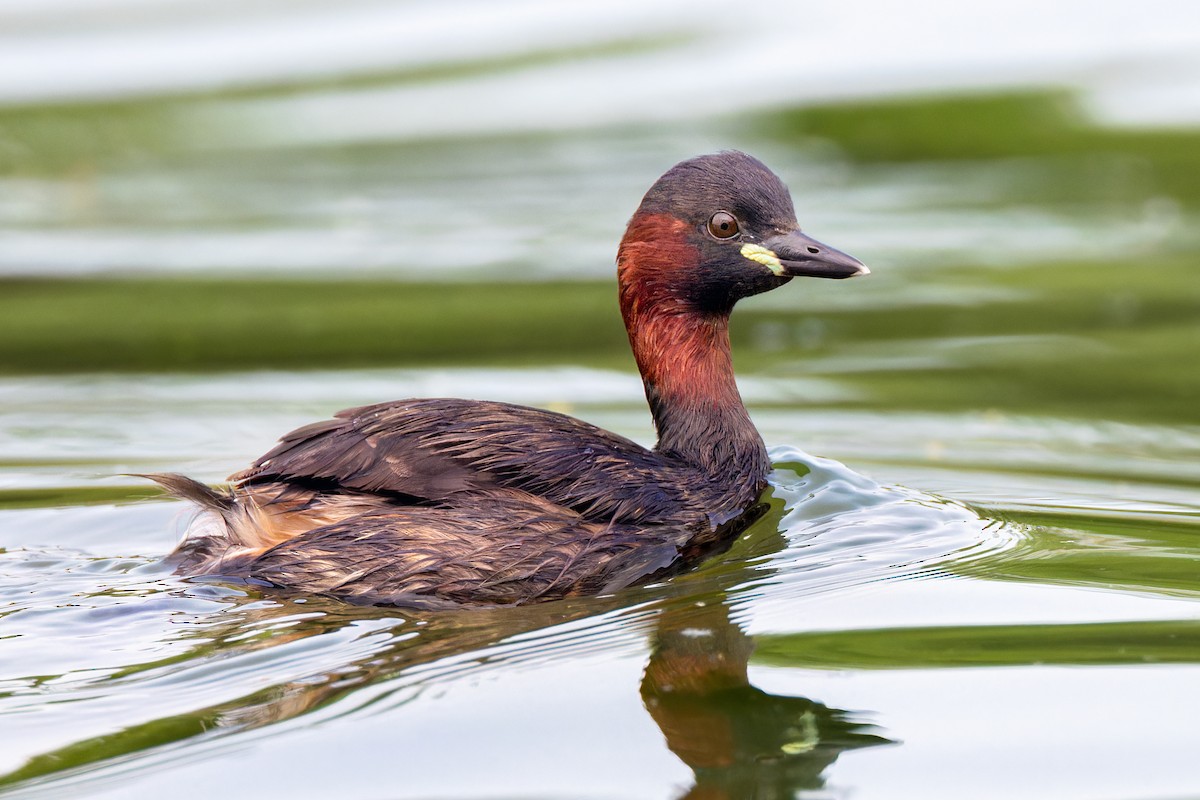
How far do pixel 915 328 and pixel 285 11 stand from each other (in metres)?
8.56

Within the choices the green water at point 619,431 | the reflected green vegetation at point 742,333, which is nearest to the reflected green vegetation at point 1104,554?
the green water at point 619,431

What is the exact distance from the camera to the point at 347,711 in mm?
4809

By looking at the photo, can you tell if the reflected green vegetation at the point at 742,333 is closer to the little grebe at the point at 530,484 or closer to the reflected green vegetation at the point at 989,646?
the little grebe at the point at 530,484

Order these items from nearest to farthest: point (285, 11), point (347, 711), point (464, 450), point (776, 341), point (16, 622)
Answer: point (347, 711) → point (16, 622) → point (464, 450) → point (776, 341) → point (285, 11)

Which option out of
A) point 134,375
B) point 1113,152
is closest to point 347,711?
point 134,375

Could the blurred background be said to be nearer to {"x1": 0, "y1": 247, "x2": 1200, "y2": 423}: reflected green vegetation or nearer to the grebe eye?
{"x1": 0, "y1": 247, "x2": 1200, "y2": 423}: reflected green vegetation

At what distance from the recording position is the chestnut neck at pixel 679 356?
672 centimetres

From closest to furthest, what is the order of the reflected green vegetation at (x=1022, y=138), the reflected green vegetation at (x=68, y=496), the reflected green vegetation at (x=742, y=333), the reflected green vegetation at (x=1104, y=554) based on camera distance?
the reflected green vegetation at (x=1104, y=554)
the reflected green vegetation at (x=68, y=496)
the reflected green vegetation at (x=742, y=333)
the reflected green vegetation at (x=1022, y=138)

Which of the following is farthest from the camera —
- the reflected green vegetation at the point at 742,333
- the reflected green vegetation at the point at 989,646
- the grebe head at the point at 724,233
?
the reflected green vegetation at the point at 742,333

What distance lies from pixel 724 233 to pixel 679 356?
19.8 inches

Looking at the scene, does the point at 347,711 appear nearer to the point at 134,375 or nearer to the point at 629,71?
the point at 134,375

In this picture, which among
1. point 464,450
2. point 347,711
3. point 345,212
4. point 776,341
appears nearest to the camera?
point 347,711

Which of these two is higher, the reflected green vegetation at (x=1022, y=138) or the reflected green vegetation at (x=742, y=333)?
the reflected green vegetation at (x=1022, y=138)

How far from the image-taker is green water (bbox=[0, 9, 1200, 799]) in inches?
184
